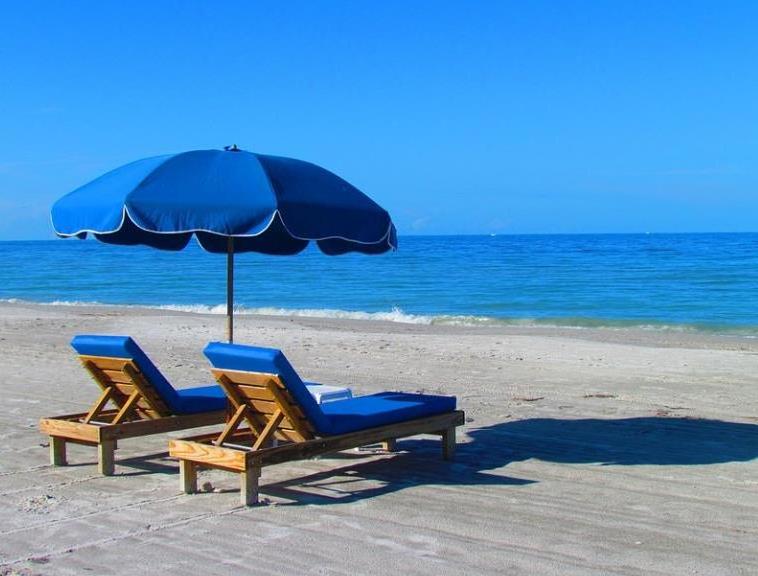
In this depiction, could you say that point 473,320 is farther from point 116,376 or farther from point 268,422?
point 268,422

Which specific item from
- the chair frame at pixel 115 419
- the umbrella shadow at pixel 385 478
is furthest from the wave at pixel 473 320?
the chair frame at pixel 115 419

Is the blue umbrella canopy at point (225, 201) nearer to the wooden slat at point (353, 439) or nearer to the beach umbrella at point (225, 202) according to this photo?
the beach umbrella at point (225, 202)

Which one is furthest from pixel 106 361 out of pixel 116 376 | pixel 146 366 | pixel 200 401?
pixel 200 401

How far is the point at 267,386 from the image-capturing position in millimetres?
5898

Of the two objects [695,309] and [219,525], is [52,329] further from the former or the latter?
[695,309]

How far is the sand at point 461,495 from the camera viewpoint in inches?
191

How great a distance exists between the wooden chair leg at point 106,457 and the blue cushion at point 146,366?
507 millimetres

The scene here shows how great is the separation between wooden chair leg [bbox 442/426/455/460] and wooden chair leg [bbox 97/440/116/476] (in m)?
2.34

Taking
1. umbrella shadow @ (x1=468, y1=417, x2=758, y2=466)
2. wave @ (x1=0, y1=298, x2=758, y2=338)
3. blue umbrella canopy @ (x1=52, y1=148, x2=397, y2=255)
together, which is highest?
blue umbrella canopy @ (x1=52, y1=148, x2=397, y2=255)

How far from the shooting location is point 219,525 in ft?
17.8

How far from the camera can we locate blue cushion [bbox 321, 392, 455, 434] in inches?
253

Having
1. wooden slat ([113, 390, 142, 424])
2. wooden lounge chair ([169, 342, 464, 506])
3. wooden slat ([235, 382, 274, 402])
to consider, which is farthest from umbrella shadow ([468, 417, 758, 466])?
wooden slat ([113, 390, 142, 424])

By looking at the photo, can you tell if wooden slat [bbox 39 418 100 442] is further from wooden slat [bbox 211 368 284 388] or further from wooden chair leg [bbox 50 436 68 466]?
wooden slat [bbox 211 368 284 388]

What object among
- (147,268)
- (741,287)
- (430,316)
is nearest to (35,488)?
(430,316)
